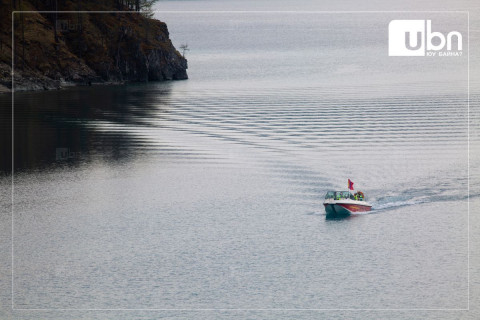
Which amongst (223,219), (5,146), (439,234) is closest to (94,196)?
(223,219)

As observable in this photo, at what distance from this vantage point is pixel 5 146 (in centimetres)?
9825

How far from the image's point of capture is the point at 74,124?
355 feet

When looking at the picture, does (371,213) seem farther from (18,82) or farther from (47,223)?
(18,82)

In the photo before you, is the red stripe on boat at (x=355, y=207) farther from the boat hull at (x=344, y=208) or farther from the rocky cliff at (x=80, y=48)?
the rocky cliff at (x=80, y=48)

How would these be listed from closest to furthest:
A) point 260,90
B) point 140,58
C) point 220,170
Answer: point 220,170
point 260,90
point 140,58

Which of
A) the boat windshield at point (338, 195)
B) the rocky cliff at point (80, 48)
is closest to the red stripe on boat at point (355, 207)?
the boat windshield at point (338, 195)

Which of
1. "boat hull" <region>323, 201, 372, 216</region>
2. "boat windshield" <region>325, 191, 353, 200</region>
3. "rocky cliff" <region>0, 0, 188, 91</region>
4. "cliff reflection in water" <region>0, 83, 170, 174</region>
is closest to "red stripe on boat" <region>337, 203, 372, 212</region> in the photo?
"boat hull" <region>323, 201, 372, 216</region>

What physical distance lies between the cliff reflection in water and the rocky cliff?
251 inches

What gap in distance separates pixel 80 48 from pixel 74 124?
143ft

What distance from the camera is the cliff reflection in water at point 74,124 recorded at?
307ft

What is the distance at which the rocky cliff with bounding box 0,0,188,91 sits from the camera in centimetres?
13750

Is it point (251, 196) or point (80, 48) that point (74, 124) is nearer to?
point (251, 196)

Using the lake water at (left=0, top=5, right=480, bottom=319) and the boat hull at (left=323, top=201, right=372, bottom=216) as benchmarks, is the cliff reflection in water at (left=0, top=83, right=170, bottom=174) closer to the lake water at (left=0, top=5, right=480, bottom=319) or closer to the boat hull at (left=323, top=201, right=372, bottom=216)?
the lake water at (left=0, top=5, right=480, bottom=319)

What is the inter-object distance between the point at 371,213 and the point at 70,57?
8612cm
